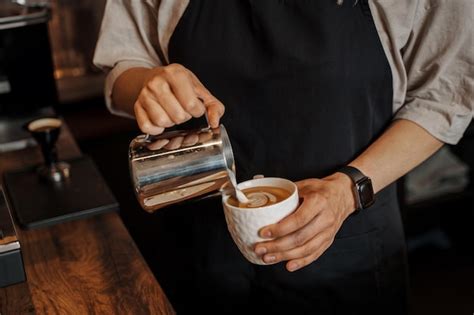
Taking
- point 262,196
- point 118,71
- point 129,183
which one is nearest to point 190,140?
point 262,196

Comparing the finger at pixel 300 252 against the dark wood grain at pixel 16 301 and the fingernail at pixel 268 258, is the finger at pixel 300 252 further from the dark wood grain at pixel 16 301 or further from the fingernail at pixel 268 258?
the dark wood grain at pixel 16 301

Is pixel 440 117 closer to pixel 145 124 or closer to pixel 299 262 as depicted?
pixel 299 262

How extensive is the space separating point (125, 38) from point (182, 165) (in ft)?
1.45

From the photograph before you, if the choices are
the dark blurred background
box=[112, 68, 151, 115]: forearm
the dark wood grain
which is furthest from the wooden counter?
the dark blurred background

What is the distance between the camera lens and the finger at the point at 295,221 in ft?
3.31

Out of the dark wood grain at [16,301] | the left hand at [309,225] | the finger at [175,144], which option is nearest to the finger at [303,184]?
the left hand at [309,225]

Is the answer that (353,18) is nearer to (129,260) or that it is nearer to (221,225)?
(221,225)

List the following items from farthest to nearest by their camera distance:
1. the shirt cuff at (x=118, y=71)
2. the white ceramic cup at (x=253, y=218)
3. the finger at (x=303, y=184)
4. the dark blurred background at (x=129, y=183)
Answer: the dark blurred background at (x=129, y=183), the shirt cuff at (x=118, y=71), the finger at (x=303, y=184), the white ceramic cup at (x=253, y=218)

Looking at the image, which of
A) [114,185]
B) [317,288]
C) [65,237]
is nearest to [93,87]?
[114,185]

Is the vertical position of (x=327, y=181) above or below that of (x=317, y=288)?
above

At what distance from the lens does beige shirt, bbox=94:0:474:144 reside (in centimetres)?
119

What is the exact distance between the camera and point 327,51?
1226 mm

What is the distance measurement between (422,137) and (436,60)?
0.15m

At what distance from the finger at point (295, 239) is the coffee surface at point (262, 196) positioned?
0.19 feet
